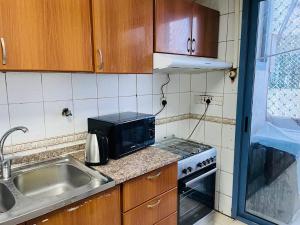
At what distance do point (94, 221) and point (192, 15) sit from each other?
1655 mm

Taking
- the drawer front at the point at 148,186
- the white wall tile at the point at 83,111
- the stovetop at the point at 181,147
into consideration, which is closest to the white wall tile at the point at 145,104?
the stovetop at the point at 181,147

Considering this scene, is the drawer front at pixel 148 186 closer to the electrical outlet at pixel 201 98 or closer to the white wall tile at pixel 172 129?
the white wall tile at pixel 172 129

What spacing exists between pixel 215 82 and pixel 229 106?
0.28 m

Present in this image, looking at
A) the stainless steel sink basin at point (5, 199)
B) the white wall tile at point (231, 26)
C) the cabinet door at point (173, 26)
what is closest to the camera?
the stainless steel sink basin at point (5, 199)

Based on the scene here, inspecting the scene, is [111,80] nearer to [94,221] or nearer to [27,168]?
[27,168]

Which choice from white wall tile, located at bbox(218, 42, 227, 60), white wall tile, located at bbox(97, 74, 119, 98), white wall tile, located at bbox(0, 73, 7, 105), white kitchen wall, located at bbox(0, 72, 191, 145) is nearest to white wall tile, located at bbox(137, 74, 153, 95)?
white kitchen wall, located at bbox(0, 72, 191, 145)

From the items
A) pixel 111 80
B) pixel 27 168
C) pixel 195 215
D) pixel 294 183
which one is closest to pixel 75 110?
pixel 111 80

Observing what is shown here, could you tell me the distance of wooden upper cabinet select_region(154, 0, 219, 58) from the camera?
166 cm

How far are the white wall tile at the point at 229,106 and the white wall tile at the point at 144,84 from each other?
735 mm

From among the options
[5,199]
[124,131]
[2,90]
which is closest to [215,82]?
[124,131]

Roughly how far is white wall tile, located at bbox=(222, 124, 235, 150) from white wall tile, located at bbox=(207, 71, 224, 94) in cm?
35

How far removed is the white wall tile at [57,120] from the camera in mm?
1564

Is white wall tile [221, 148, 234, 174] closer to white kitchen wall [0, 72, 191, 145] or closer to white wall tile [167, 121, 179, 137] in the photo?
white wall tile [167, 121, 179, 137]

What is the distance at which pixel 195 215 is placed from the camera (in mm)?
2053
